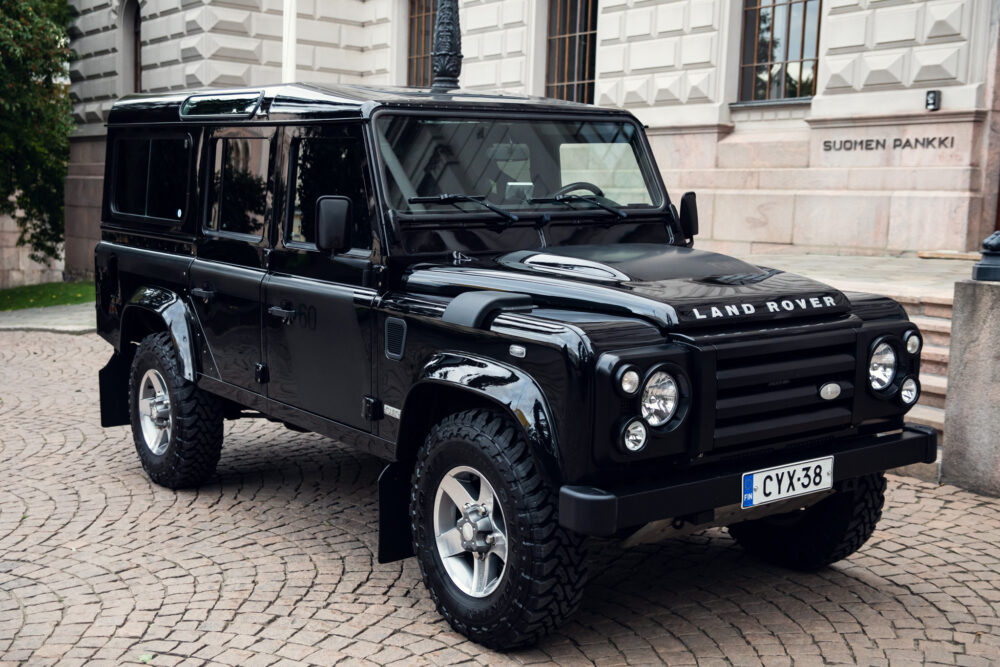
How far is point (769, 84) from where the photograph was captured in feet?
46.9

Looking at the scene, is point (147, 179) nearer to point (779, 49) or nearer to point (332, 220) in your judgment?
point (332, 220)

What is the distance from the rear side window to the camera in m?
6.50

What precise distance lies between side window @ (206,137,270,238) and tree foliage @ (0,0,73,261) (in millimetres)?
14355

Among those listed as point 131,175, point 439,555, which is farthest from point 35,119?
point 439,555

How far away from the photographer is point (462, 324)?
420 centimetres

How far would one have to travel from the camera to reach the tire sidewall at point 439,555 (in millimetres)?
3984

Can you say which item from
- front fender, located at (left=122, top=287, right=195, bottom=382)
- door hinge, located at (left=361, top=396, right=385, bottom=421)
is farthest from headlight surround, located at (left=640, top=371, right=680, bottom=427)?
front fender, located at (left=122, top=287, right=195, bottom=382)

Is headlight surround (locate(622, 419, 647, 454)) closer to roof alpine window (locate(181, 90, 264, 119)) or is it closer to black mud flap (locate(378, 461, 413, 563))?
black mud flap (locate(378, 461, 413, 563))

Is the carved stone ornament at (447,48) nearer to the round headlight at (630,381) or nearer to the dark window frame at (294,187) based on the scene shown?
the dark window frame at (294,187)

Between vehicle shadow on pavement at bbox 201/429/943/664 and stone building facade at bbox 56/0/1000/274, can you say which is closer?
vehicle shadow on pavement at bbox 201/429/943/664

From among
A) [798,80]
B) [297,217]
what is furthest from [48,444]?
[798,80]

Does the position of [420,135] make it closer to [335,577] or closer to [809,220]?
[335,577]

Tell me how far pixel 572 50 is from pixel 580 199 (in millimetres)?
12558

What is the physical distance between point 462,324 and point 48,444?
4.73 m
